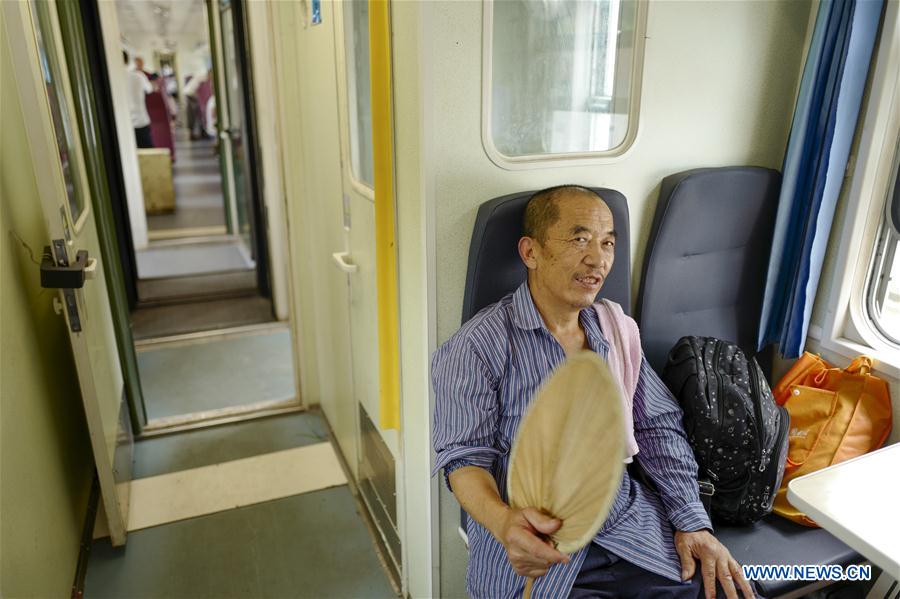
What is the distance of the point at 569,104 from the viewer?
178 centimetres

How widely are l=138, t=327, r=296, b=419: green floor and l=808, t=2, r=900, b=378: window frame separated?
2.61m

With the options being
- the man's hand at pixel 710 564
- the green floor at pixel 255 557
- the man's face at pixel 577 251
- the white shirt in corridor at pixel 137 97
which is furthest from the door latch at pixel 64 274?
the white shirt in corridor at pixel 137 97

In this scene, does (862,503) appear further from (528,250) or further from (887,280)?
(887,280)

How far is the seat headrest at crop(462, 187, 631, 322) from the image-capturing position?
5.08 feet

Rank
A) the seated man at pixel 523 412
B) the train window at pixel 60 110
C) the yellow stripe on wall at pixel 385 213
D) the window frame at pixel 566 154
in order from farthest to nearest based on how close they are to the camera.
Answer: the train window at pixel 60 110 → the yellow stripe on wall at pixel 385 213 → the window frame at pixel 566 154 → the seated man at pixel 523 412

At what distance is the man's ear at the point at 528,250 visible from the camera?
1.52 m

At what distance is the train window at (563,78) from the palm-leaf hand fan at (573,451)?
2.94 ft

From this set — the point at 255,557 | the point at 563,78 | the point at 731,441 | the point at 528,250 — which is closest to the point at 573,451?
the point at 528,250

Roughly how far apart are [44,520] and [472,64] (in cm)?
180

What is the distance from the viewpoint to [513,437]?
1506 mm

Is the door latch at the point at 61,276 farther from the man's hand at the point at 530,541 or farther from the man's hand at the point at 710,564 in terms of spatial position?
the man's hand at the point at 710,564

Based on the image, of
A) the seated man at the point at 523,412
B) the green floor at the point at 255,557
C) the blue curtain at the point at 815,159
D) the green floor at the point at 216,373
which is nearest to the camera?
the seated man at the point at 523,412

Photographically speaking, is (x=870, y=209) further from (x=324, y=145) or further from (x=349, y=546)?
(x=349, y=546)

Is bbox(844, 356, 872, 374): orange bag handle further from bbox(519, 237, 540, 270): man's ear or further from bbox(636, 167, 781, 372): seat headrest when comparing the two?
bbox(519, 237, 540, 270): man's ear
